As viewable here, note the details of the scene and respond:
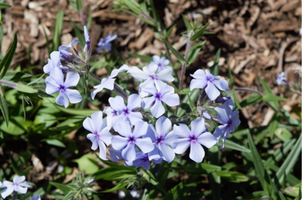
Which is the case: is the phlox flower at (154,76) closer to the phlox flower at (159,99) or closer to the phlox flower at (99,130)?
the phlox flower at (159,99)

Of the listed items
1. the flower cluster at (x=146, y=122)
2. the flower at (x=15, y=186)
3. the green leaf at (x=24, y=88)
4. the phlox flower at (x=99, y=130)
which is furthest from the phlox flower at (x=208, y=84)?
the flower at (x=15, y=186)

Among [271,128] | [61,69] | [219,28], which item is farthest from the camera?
[219,28]

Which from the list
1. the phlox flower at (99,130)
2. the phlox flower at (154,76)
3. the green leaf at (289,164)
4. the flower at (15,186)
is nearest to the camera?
the phlox flower at (99,130)

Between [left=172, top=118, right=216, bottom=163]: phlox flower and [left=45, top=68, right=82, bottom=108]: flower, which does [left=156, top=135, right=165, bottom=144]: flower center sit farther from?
[left=45, top=68, right=82, bottom=108]: flower

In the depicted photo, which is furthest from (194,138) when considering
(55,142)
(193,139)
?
(55,142)

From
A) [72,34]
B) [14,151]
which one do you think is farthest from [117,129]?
[72,34]

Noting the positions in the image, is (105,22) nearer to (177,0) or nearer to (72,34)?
(72,34)
